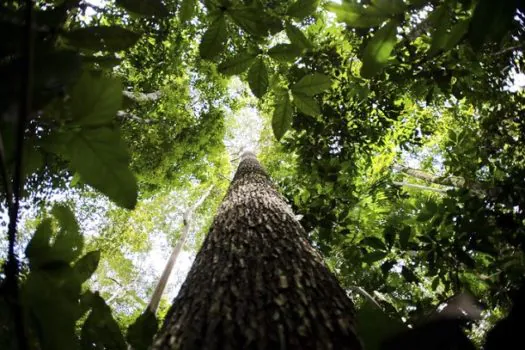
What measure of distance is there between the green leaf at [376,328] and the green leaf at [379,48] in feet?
2.38

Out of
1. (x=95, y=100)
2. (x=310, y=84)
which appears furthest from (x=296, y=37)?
(x=95, y=100)

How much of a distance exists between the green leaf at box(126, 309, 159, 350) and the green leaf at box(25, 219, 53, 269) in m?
0.44

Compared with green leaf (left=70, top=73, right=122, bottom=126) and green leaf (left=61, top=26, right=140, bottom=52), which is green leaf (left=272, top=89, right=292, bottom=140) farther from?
green leaf (left=70, top=73, right=122, bottom=126)

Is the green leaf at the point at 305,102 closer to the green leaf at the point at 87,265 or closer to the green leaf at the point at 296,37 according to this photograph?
the green leaf at the point at 296,37

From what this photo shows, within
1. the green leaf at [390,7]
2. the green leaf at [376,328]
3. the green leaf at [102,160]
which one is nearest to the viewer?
the green leaf at [376,328]

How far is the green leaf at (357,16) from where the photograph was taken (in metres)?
0.90

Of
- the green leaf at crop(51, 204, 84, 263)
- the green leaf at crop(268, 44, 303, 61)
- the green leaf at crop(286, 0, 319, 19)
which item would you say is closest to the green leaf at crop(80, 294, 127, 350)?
the green leaf at crop(51, 204, 84, 263)

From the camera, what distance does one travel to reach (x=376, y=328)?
0.39m

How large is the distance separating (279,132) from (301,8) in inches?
16.3

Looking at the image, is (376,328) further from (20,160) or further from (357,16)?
(357,16)

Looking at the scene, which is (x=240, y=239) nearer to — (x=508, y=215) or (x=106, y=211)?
(x=508, y=215)

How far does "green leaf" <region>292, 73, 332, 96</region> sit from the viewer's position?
114cm

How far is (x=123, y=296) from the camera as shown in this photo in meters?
15.6

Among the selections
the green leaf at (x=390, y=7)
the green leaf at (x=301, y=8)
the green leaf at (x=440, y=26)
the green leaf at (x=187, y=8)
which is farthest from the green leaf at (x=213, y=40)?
the green leaf at (x=440, y=26)
